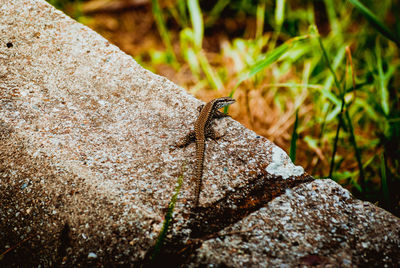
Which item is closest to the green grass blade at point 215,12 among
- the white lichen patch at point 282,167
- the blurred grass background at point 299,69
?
the blurred grass background at point 299,69

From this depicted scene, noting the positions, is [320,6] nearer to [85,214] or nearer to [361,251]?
[361,251]

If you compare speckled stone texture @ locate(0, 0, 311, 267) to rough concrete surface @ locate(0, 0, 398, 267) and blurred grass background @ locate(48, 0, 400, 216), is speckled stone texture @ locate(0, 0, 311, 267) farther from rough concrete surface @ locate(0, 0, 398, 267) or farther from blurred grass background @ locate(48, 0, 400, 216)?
blurred grass background @ locate(48, 0, 400, 216)

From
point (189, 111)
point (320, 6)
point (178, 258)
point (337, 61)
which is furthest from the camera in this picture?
point (320, 6)

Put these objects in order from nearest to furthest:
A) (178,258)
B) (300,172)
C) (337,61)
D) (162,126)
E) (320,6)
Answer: (178,258)
(300,172)
(162,126)
(337,61)
(320,6)

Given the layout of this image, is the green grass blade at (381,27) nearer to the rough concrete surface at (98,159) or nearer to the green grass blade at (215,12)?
the rough concrete surface at (98,159)

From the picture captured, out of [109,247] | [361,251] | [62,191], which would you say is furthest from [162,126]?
[361,251]

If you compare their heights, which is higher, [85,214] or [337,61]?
[337,61]

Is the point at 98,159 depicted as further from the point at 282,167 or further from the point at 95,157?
the point at 282,167

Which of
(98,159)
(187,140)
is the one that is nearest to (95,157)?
(98,159)
